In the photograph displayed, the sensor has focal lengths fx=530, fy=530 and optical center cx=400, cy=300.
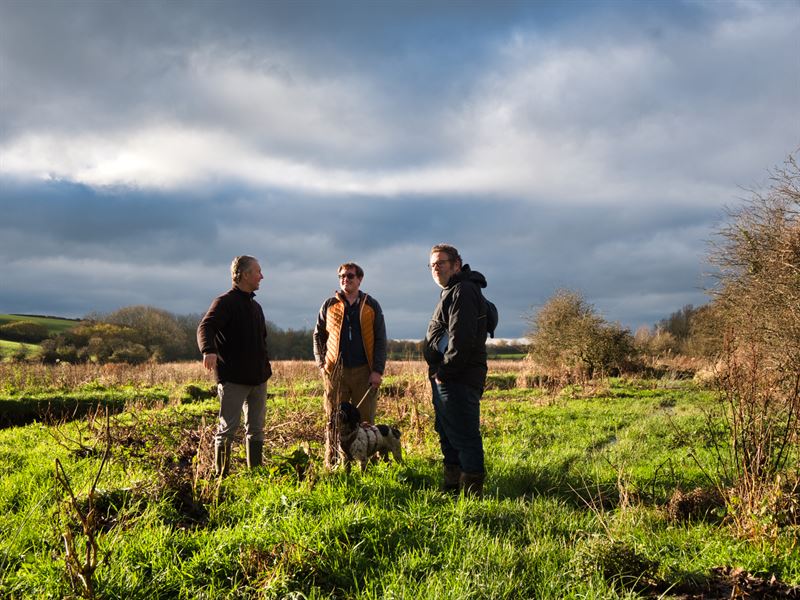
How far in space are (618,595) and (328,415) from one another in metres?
3.60

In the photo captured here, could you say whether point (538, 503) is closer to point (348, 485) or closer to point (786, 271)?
point (348, 485)

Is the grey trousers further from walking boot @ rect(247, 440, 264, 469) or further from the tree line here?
the tree line

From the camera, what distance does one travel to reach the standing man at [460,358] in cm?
517

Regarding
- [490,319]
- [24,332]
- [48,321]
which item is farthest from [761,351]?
[48,321]

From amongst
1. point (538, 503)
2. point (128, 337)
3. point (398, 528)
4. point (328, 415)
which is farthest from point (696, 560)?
point (128, 337)

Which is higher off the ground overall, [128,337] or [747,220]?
[747,220]

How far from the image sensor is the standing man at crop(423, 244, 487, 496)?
517 centimetres

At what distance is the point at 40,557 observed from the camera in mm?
3723

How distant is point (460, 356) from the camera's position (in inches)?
202

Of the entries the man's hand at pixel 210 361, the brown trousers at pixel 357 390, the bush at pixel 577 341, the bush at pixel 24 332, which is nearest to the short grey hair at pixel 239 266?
the man's hand at pixel 210 361

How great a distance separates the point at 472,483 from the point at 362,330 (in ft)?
7.94

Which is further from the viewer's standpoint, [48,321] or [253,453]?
[48,321]

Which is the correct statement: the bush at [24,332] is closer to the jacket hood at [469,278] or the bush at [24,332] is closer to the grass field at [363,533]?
the grass field at [363,533]

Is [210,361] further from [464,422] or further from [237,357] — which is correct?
[464,422]
